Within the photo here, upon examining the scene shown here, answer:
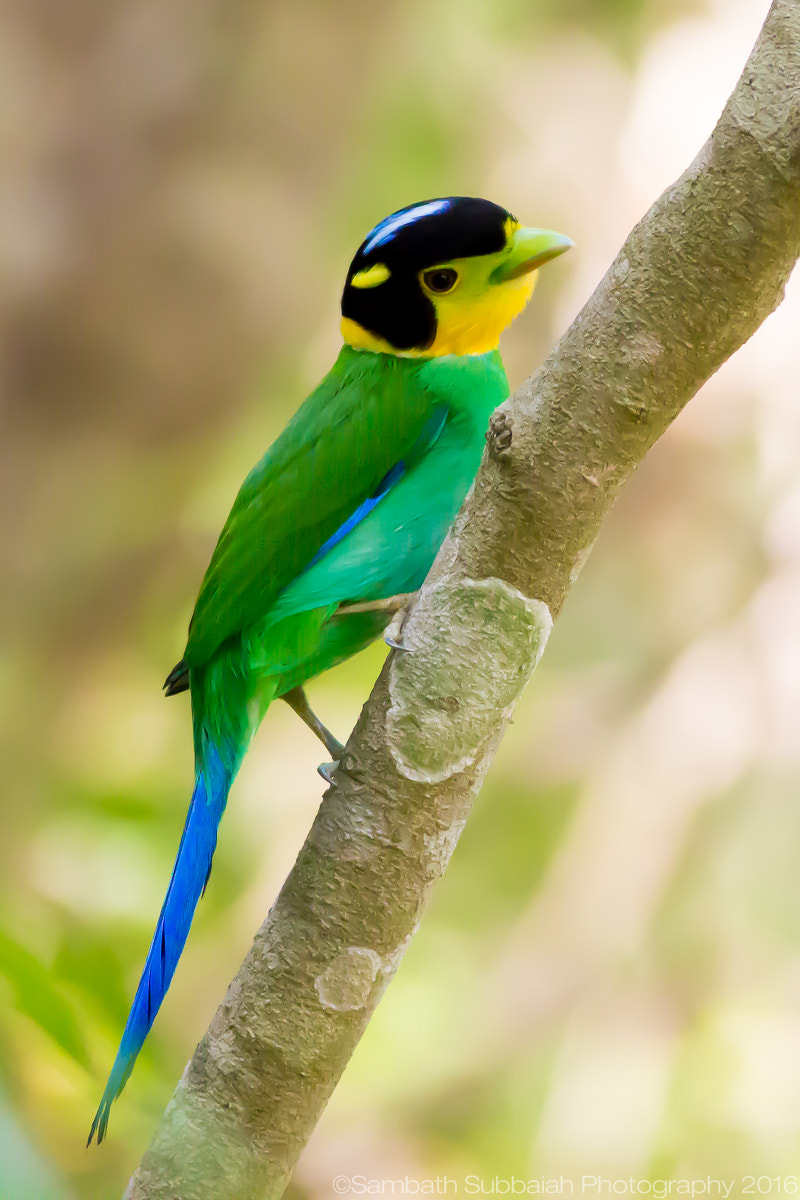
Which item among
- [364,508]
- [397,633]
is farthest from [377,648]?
[397,633]

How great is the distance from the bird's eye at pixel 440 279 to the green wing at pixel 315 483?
9 centimetres

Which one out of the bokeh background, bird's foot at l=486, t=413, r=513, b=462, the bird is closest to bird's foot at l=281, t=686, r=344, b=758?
the bird

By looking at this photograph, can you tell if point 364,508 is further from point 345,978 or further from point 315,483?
point 345,978

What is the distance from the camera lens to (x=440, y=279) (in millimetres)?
1209

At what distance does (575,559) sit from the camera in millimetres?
906

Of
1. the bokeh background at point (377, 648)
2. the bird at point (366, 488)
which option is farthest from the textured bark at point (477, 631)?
the bokeh background at point (377, 648)

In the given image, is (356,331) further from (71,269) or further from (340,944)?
(71,269)

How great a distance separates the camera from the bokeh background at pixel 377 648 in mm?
2205

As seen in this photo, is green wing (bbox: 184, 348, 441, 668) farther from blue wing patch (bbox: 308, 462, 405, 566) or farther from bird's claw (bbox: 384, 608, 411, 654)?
bird's claw (bbox: 384, 608, 411, 654)

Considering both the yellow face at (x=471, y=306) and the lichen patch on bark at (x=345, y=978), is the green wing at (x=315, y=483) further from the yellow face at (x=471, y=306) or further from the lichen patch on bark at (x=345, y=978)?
Result: the lichen patch on bark at (x=345, y=978)

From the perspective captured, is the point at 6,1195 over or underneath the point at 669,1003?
underneath

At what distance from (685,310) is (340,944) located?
2.00 ft

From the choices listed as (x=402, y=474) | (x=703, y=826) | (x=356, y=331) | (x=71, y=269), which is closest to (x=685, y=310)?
A: (x=402, y=474)

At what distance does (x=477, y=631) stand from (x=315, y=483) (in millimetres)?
393
